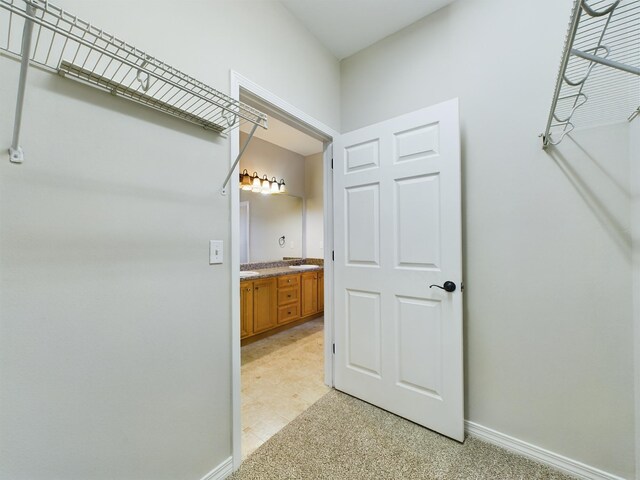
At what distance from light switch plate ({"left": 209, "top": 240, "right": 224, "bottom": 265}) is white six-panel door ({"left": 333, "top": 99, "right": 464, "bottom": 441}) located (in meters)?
0.99

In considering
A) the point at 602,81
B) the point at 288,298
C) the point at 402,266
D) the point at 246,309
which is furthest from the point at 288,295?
the point at 602,81

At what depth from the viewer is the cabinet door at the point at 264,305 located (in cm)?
319

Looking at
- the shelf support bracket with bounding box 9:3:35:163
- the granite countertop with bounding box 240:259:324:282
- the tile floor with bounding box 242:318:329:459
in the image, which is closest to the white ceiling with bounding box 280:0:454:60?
the shelf support bracket with bounding box 9:3:35:163

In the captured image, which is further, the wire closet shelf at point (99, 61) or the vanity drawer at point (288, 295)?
the vanity drawer at point (288, 295)

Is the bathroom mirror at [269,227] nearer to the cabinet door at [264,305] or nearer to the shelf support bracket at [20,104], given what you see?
the cabinet door at [264,305]

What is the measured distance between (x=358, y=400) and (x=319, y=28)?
8.89 ft

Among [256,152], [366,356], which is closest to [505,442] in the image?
[366,356]

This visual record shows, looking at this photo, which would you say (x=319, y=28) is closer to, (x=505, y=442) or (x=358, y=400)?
(x=358, y=400)

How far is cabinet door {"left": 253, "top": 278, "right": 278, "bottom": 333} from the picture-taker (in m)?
3.19

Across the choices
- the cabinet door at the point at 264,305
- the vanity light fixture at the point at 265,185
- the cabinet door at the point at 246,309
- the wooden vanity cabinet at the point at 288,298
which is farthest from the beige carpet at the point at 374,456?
the vanity light fixture at the point at 265,185

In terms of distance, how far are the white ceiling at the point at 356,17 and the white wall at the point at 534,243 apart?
0.12 m

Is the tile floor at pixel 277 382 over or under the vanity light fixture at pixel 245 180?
under

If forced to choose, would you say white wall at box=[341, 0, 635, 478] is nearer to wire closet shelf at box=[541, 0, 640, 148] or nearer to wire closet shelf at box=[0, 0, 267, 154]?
wire closet shelf at box=[541, 0, 640, 148]

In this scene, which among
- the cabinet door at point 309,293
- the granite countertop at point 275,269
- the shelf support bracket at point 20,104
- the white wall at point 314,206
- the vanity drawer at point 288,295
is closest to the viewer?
the shelf support bracket at point 20,104
